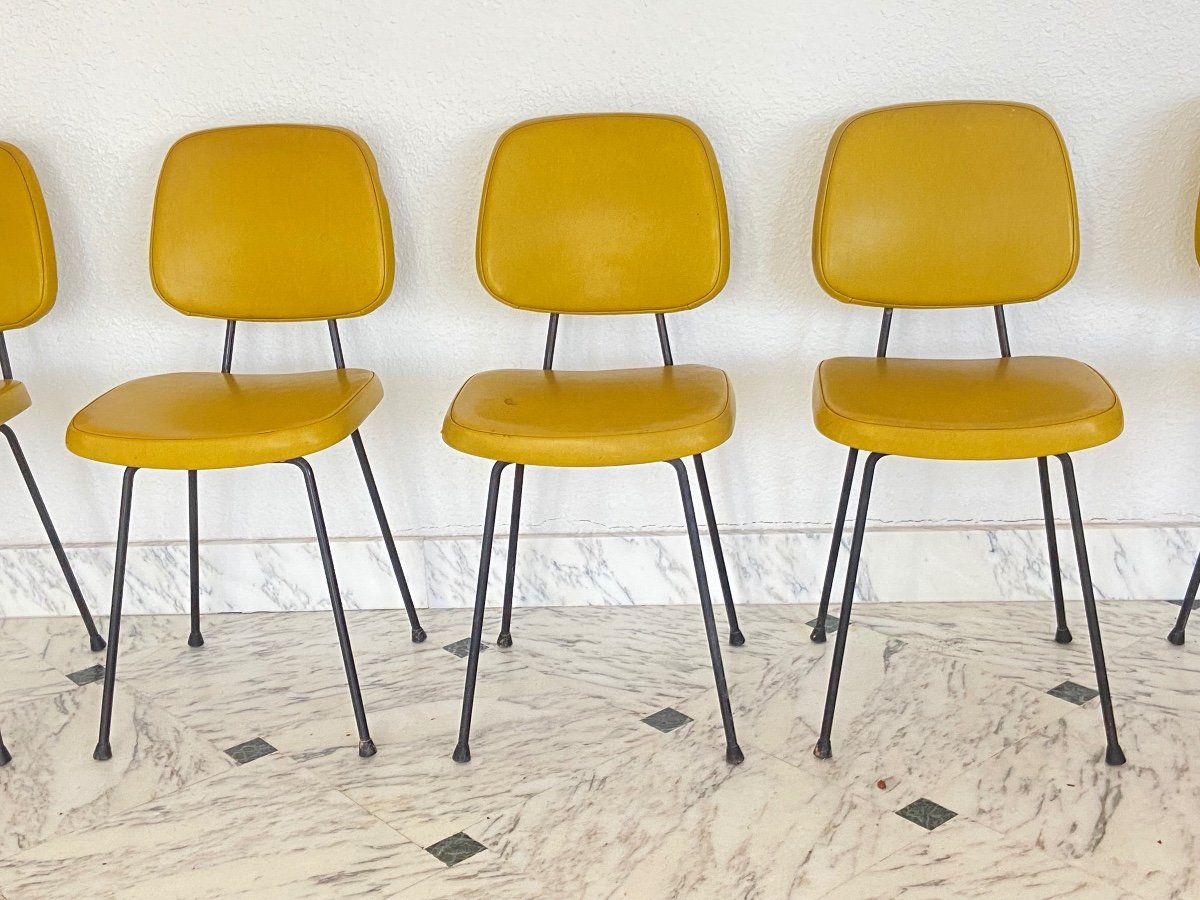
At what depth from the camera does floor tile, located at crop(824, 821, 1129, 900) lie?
1.51 metres

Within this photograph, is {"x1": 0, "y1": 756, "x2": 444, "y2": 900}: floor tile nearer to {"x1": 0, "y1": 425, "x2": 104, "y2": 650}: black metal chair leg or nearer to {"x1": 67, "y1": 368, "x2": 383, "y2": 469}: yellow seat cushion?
{"x1": 67, "y1": 368, "x2": 383, "y2": 469}: yellow seat cushion

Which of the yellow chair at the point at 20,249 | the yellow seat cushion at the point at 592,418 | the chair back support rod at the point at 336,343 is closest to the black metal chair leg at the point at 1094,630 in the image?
the yellow seat cushion at the point at 592,418

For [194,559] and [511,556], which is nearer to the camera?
[511,556]

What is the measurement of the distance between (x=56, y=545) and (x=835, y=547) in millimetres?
1428

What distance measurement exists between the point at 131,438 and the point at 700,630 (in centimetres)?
107

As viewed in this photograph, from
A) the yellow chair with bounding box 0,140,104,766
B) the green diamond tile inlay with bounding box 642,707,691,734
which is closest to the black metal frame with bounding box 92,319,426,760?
the yellow chair with bounding box 0,140,104,766

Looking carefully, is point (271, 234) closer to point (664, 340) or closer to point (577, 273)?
point (577, 273)

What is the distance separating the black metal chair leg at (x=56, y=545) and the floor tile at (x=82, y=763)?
20 cm

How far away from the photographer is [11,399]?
6.84ft

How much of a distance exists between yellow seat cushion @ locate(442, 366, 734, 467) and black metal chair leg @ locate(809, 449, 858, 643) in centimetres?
25

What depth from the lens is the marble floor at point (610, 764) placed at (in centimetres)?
159

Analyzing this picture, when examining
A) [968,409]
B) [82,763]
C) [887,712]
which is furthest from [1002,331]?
[82,763]

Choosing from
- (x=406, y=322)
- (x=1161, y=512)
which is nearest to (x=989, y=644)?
(x=1161, y=512)

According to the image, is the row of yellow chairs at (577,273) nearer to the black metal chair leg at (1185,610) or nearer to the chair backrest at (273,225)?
the chair backrest at (273,225)
